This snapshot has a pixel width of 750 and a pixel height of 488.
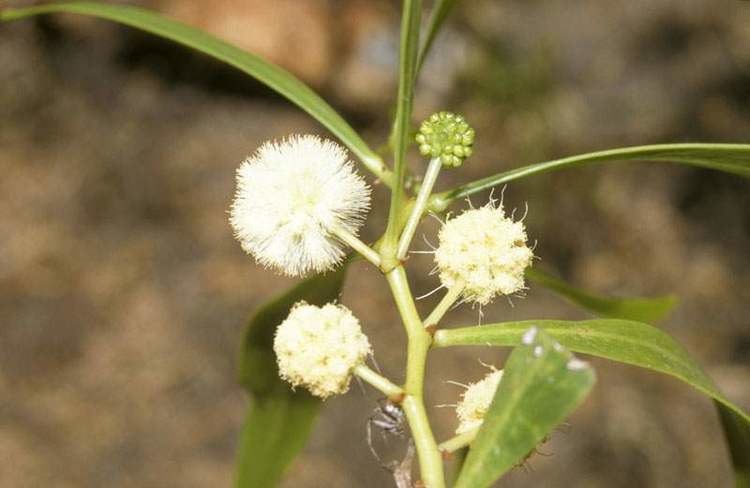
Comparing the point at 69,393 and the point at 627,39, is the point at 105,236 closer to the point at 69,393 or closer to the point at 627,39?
the point at 69,393

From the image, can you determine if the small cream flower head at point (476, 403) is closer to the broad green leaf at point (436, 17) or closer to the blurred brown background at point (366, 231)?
the broad green leaf at point (436, 17)

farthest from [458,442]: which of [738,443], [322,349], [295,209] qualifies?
[738,443]

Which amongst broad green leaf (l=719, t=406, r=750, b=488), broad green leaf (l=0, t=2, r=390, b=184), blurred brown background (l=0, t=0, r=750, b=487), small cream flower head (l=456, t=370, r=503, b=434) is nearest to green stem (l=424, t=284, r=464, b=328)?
small cream flower head (l=456, t=370, r=503, b=434)

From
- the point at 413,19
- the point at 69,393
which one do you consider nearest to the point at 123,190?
the point at 69,393

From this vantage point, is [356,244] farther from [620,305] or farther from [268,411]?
[620,305]

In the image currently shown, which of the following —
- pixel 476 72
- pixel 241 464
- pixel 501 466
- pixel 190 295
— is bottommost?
pixel 501 466

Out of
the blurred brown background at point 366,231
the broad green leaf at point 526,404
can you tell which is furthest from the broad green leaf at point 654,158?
the blurred brown background at point 366,231
